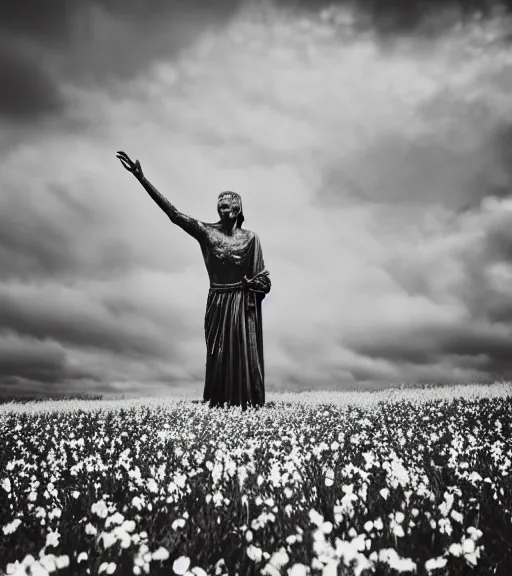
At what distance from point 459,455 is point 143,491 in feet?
12.8

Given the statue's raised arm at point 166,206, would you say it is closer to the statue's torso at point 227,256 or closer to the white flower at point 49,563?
the statue's torso at point 227,256

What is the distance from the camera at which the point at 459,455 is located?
6195mm

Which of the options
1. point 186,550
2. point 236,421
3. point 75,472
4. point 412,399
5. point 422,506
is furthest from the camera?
point 412,399

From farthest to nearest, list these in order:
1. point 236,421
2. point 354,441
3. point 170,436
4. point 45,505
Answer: point 236,421, point 170,436, point 354,441, point 45,505

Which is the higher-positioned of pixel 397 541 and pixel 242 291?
pixel 242 291

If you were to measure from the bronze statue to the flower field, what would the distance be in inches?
178

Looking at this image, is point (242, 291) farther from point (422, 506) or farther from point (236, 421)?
point (422, 506)

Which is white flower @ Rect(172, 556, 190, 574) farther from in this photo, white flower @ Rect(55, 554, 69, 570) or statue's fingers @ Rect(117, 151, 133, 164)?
statue's fingers @ Rect(117, 151, 133, 164)

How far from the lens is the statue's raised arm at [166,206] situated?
13.6m

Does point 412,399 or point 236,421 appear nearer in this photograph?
point 236,421

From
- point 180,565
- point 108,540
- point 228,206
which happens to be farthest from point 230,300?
point 180,565

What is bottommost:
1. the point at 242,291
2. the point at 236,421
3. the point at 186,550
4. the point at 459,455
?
the point at 186,550

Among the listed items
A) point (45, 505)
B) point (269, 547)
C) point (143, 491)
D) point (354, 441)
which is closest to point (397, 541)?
point (269, 547)

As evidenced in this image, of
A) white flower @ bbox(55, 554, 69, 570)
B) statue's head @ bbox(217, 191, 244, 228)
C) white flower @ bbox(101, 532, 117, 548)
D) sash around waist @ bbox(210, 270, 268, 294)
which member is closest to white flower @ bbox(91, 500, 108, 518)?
white flower @ bbox(101, 532, 117, 548)
